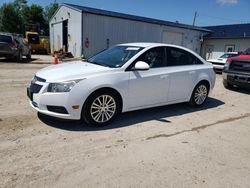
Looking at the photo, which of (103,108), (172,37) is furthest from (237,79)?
(172,37)

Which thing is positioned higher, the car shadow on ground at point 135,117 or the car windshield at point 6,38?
the car windshield at point 6,38

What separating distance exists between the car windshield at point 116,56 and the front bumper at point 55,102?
1.16 meters

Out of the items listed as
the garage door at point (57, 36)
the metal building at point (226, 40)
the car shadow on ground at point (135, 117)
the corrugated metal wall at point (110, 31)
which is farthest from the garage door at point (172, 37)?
the car shadow on ground at point (135, 117)

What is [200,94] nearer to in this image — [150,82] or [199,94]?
[199,94]

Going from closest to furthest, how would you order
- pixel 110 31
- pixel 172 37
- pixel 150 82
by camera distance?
1. pixel 150 82
2. pixel 110 31
3. pixel 172 37

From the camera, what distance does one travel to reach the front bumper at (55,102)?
385cm

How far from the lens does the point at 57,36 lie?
84.2ft

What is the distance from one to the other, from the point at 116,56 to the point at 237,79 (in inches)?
210

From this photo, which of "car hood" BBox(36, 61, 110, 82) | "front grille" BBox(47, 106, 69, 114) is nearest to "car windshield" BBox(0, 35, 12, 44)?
"car hood" BBox(36, 61, 110, 82)

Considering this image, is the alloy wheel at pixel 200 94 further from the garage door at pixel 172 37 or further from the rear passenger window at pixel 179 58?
the garage door at pixel 172 37

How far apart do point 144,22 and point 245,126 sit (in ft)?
62.6

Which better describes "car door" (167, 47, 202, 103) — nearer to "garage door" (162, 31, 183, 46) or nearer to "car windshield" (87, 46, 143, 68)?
"car windshield" (87, 46, 143, 68)

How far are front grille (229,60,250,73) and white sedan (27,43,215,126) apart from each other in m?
2.88

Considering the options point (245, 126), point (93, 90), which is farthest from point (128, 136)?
point (245, 126)
